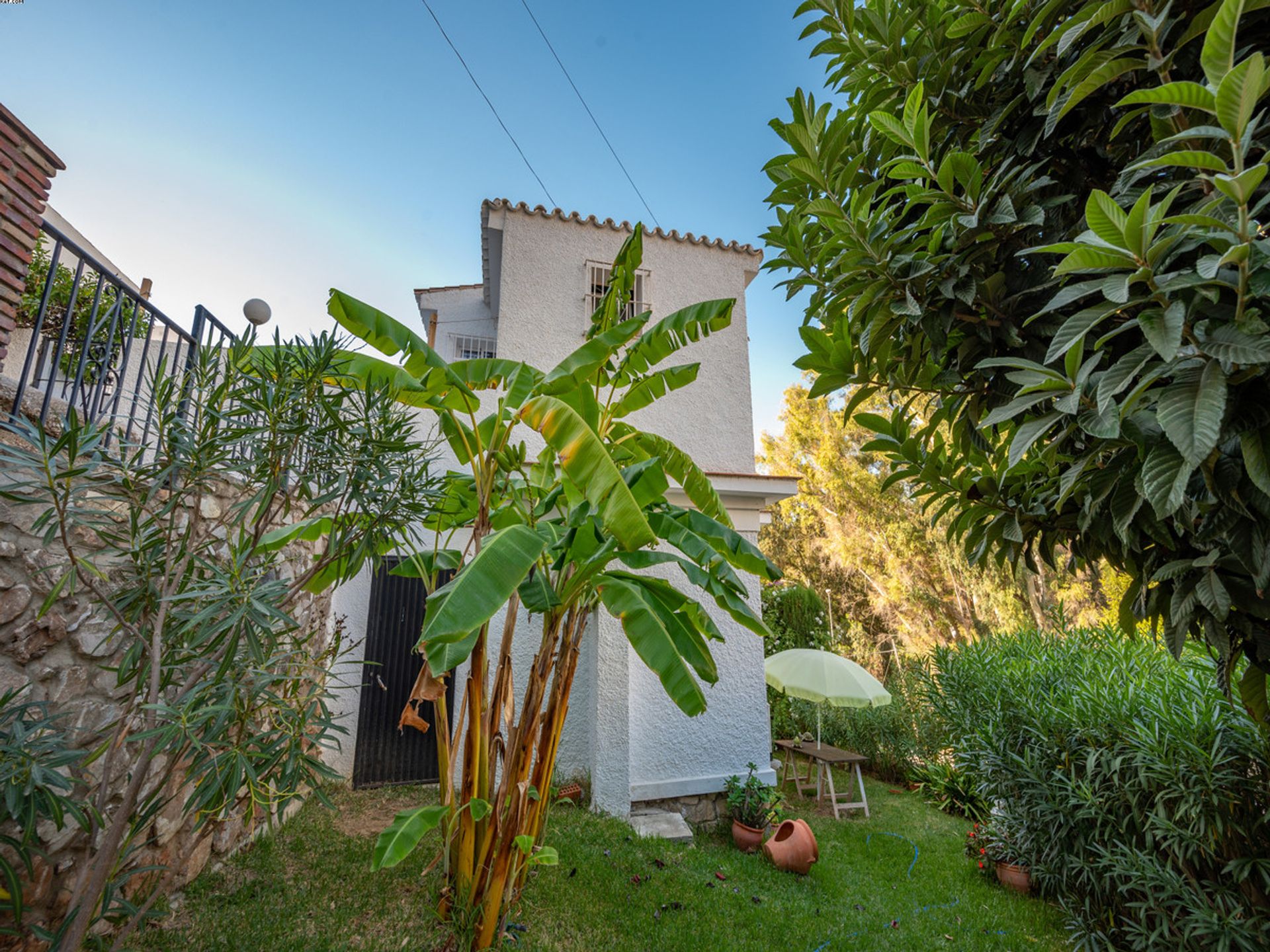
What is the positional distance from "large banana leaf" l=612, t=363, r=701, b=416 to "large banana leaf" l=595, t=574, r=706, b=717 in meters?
1.64

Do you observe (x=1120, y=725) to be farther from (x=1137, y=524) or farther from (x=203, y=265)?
(x=203, y=265)

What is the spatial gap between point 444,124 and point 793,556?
16118 millimetres

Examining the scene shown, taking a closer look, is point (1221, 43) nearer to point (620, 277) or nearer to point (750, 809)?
point (620, 277)

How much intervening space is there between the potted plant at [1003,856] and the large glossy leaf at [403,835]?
18.4 feet

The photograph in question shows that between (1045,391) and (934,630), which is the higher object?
(1045,391)

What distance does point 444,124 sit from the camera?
767 centimetres

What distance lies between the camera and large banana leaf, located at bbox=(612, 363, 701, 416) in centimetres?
467

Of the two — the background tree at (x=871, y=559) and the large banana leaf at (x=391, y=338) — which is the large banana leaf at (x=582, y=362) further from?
the background tree at (x=871, y=559)

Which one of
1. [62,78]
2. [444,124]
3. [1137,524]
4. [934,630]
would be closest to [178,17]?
[62,78]

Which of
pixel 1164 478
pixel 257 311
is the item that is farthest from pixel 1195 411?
pixel 257 311

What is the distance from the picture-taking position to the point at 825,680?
812 cm

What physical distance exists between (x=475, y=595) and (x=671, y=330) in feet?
9.52

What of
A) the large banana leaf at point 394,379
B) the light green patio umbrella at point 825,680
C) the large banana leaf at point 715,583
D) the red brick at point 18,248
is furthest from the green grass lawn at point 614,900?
the red brick at point 18,248

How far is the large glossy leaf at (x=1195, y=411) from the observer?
122 cm
